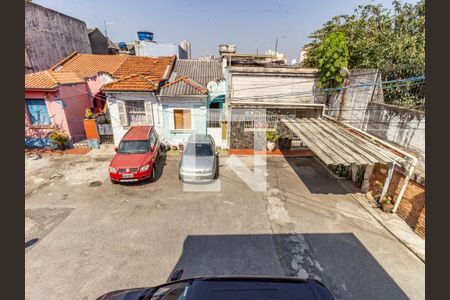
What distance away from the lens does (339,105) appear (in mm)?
12586

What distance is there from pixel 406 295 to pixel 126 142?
1128 centimetres

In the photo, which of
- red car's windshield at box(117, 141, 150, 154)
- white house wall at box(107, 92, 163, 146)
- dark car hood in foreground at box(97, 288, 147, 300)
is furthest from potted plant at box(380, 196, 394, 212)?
white house wall at box(107, 92, 163, 146)

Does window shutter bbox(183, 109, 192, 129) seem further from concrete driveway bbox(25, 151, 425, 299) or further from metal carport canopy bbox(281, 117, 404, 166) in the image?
metal carport canopy bbox(281, 117, 404, 166)

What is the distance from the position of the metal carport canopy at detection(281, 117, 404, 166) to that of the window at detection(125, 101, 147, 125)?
898 centimetres

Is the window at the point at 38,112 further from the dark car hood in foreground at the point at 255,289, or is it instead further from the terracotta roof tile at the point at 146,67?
the dark car hood in foreground at the point at 255,289

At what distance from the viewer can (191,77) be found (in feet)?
51.1

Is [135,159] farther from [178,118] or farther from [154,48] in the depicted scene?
[154,48]

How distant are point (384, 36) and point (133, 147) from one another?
49.1 ft

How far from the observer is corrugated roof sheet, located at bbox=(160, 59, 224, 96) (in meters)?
12.6

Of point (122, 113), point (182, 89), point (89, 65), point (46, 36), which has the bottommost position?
point (122, 113)

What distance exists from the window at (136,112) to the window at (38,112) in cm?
481

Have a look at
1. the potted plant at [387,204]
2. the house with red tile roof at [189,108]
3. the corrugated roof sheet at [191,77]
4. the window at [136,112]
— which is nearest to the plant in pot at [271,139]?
the house with red tile roof at [189,108]

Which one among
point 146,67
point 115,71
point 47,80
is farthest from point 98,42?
point 47,80

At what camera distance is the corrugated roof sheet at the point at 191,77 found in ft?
41.2
